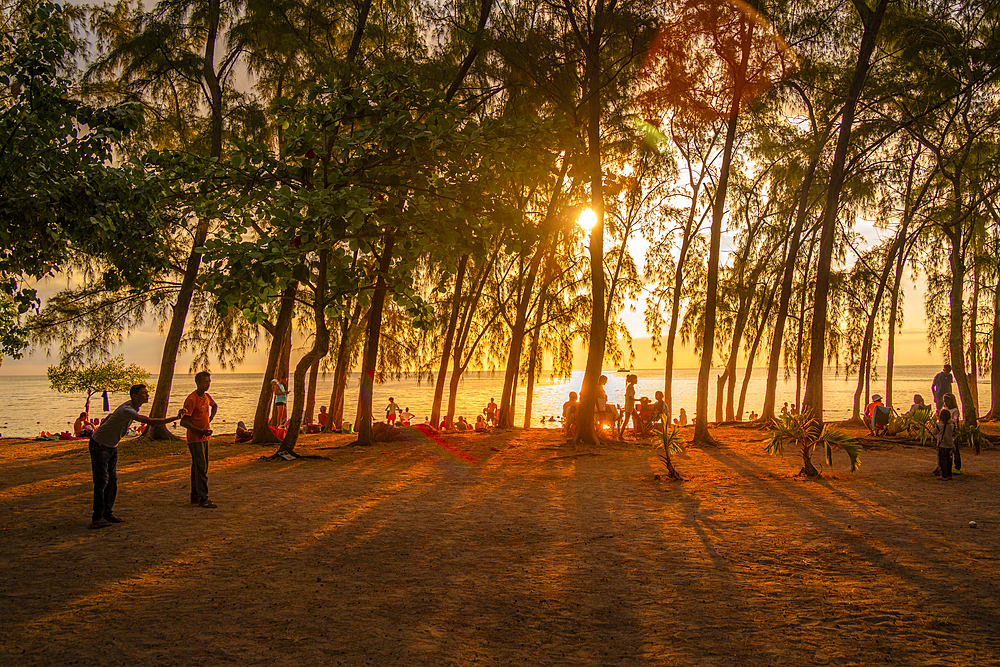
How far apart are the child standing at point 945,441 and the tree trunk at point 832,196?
4443 millimetres

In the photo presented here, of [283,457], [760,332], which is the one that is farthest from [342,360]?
[760,332]

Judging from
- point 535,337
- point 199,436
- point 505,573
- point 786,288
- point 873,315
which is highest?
point 786,288

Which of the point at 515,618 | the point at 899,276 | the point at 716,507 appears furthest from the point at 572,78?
the point at 515,618

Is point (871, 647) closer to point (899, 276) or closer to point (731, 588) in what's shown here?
point (731, 588)

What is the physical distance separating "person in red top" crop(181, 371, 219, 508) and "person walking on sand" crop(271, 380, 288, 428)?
31.8ft

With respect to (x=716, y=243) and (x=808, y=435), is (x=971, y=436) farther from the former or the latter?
(x=716, y=243)

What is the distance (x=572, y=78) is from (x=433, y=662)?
16.8 metres

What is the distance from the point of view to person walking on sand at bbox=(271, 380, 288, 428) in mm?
18528

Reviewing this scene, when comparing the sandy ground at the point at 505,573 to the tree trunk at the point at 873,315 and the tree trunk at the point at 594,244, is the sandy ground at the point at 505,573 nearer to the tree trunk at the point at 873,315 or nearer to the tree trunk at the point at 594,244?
the tree trunk at the point at 594,244

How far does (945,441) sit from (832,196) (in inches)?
299

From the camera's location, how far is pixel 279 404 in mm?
19344

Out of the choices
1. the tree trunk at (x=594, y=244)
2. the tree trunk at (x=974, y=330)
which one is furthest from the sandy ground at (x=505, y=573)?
the tree trunk at (x=974, y=330)

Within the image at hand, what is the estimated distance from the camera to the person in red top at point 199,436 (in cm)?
807

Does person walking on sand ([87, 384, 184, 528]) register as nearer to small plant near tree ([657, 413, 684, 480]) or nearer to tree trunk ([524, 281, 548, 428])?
small plant near tree ([657, 413, 684, 480])
